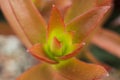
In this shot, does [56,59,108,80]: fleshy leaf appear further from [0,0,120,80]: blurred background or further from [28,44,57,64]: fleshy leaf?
[0,0,120,80]: blurred background

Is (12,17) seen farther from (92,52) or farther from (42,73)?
(92,52)

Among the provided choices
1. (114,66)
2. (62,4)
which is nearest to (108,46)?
(114,66)

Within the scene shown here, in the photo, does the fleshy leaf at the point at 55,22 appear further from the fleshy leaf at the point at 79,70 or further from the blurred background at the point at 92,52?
the blurred background at the point at 92,52

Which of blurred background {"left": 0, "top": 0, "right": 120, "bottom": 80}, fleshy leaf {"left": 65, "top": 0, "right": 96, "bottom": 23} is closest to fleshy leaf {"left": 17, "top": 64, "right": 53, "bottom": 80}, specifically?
fleshy leaf {"left": 65, "top": 0, "right": 96, "bottom": 23}

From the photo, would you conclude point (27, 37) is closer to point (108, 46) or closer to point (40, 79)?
point (40, 79)

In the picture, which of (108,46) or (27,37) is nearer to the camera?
(27,37)

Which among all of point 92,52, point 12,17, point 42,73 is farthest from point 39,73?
point 92,52

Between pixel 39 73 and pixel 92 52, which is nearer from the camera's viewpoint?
pixel 39 73
